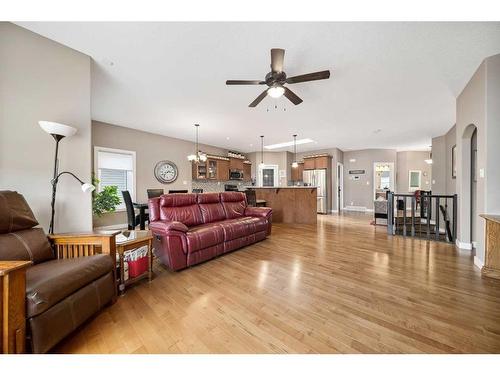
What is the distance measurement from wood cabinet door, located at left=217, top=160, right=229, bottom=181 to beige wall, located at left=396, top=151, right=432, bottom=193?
7.44 metres

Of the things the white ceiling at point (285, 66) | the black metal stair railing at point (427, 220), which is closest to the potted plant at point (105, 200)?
the white ceiling at point (285, 66)

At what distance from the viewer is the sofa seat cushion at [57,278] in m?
1.16

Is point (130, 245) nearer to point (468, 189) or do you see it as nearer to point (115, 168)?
point (115, 168)


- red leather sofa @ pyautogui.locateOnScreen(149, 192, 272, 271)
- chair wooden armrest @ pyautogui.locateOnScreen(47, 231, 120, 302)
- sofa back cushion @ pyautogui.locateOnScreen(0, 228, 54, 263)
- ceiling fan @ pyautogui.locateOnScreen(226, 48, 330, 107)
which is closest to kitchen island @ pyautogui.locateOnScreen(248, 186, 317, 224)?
red leather sofa @ pyautogui.locateOnScreen(149, 192, 272, 271)

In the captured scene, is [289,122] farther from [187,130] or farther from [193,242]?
[193,242]

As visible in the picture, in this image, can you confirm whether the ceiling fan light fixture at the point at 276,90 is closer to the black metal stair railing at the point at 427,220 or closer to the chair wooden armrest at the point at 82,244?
the chair wooden armrest at the point at 82,244

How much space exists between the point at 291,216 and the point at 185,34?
515cm

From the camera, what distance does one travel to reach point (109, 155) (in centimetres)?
508

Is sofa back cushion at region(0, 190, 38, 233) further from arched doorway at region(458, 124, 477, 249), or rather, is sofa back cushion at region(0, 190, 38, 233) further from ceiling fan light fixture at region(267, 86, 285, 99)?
arched doorway at region(458, 124, 477, 249)

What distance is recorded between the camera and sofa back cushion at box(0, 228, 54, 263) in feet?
4.81

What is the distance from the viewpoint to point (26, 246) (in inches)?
60.9

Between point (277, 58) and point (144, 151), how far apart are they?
16.3 feet

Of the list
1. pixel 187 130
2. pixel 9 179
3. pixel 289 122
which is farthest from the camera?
pixel 187 130

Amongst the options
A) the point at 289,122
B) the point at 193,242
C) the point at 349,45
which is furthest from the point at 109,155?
the point at 349,45
